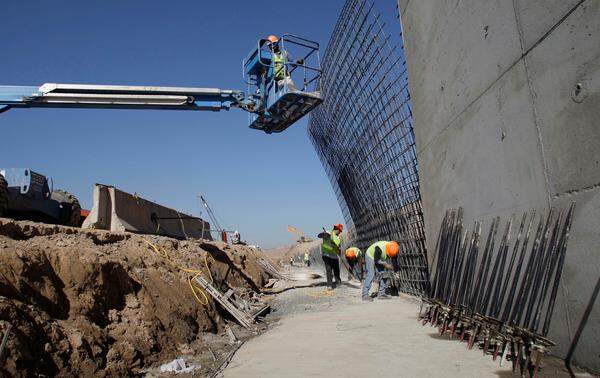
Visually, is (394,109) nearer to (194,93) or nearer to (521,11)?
(521,11)

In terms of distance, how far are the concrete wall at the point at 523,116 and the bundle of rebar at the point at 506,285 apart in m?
0.13

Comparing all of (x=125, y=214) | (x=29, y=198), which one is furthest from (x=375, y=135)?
(x=29, y=198)

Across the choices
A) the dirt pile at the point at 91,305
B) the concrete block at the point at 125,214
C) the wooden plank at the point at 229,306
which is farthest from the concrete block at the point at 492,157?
the concrete block at the point at 125,214

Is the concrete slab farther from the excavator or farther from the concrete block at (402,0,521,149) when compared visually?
the excavator

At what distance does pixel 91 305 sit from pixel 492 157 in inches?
190

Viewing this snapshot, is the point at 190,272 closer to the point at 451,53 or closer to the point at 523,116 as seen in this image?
the point at 451,53

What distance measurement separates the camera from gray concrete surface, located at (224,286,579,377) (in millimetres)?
3760

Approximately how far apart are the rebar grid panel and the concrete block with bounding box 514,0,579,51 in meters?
3.69

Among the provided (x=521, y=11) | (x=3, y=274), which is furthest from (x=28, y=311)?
(x=521, y=11)

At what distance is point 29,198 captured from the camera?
9.84 m

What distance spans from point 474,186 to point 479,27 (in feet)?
6.15

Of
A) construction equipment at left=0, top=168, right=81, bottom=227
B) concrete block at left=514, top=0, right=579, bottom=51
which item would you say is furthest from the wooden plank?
concrete block at left=514, top=0, right=579, bottom=51

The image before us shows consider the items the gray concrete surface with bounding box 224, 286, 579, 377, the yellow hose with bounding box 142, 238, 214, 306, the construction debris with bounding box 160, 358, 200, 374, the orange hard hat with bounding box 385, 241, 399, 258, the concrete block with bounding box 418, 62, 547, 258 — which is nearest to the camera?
the gray concrete surface with bounding box 224, 286, 579, 377

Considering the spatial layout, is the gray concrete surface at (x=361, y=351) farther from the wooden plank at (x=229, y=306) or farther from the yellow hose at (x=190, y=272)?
the yellow hose at (x=190, y=272)
